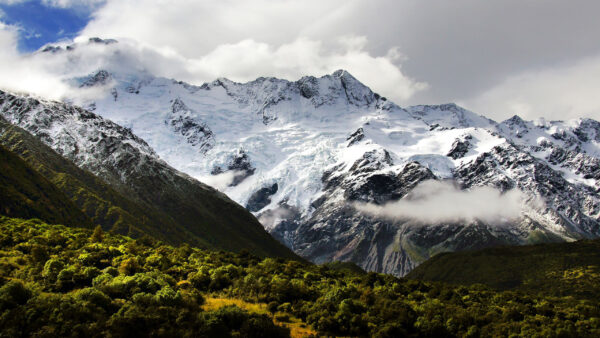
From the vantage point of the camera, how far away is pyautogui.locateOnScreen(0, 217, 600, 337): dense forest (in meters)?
50.2

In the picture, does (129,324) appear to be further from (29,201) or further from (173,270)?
(29,201)

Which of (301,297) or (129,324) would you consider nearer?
(129,324)

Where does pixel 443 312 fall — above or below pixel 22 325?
above

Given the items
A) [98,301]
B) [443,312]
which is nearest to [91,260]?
[98,301]

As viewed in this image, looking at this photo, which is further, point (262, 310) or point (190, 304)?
point (262, 310)

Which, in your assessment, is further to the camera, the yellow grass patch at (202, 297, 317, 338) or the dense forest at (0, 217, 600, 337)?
the yellow grass patch at (202, 297, 317, 338)

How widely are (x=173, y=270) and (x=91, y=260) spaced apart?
1250cm

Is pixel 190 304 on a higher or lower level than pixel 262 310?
higher

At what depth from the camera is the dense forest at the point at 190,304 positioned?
165ft

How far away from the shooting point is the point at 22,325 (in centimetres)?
4762

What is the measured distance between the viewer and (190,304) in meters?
58.9

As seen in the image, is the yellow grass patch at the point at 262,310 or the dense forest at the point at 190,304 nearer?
the dense forest at the point at 190,304

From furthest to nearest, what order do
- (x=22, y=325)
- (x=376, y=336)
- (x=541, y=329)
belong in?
(x=541, y=329) < (x=376, y=336) < (x=22, y=325)

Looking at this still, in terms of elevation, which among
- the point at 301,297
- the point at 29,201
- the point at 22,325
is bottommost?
the point at 22,325
